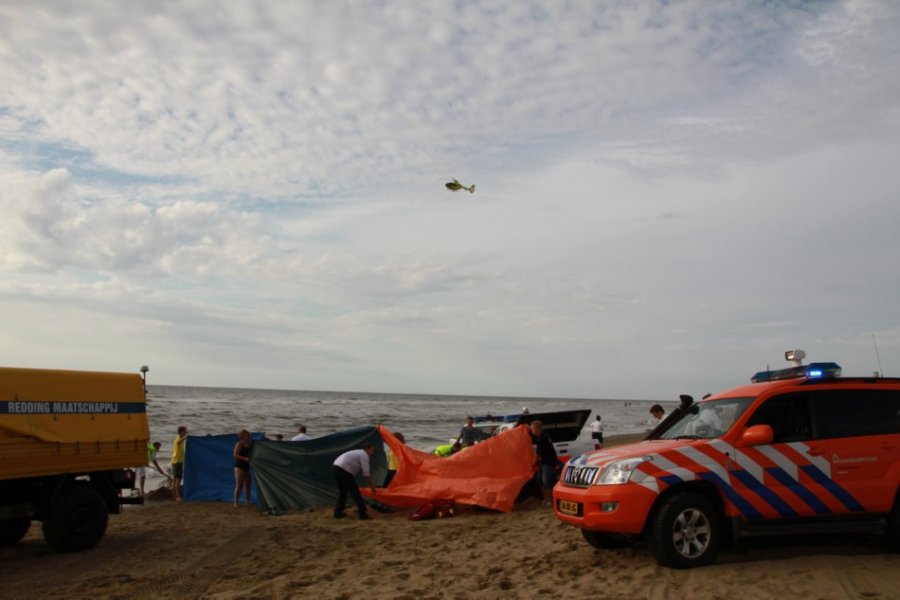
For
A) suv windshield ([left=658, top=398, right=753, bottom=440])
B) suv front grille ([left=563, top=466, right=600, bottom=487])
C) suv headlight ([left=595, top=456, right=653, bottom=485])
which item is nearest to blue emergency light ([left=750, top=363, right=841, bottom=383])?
suv windshield ([left=658, top=398, right=753, bottom=440])

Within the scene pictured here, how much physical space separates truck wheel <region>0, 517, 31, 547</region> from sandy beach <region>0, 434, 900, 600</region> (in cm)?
22

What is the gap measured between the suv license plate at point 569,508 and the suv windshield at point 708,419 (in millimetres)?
1485

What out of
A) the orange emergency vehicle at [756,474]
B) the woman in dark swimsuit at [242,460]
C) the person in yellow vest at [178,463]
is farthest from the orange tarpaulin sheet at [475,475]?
the person in yellow vest at [178,463]

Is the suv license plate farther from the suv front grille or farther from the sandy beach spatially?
the sandy beach

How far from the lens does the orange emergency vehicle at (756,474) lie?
7.45 meters

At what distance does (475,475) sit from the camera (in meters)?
13.9

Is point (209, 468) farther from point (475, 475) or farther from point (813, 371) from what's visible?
point (813, 371)

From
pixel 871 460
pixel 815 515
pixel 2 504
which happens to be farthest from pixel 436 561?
pixel 2 504

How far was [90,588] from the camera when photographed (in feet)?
28.0

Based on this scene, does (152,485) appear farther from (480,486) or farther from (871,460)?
(871,460)

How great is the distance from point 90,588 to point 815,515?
7.96m

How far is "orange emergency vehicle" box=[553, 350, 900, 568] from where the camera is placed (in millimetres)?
7453

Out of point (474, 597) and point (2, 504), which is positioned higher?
point (2, 504)

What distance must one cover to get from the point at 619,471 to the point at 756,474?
1427 millimetres
